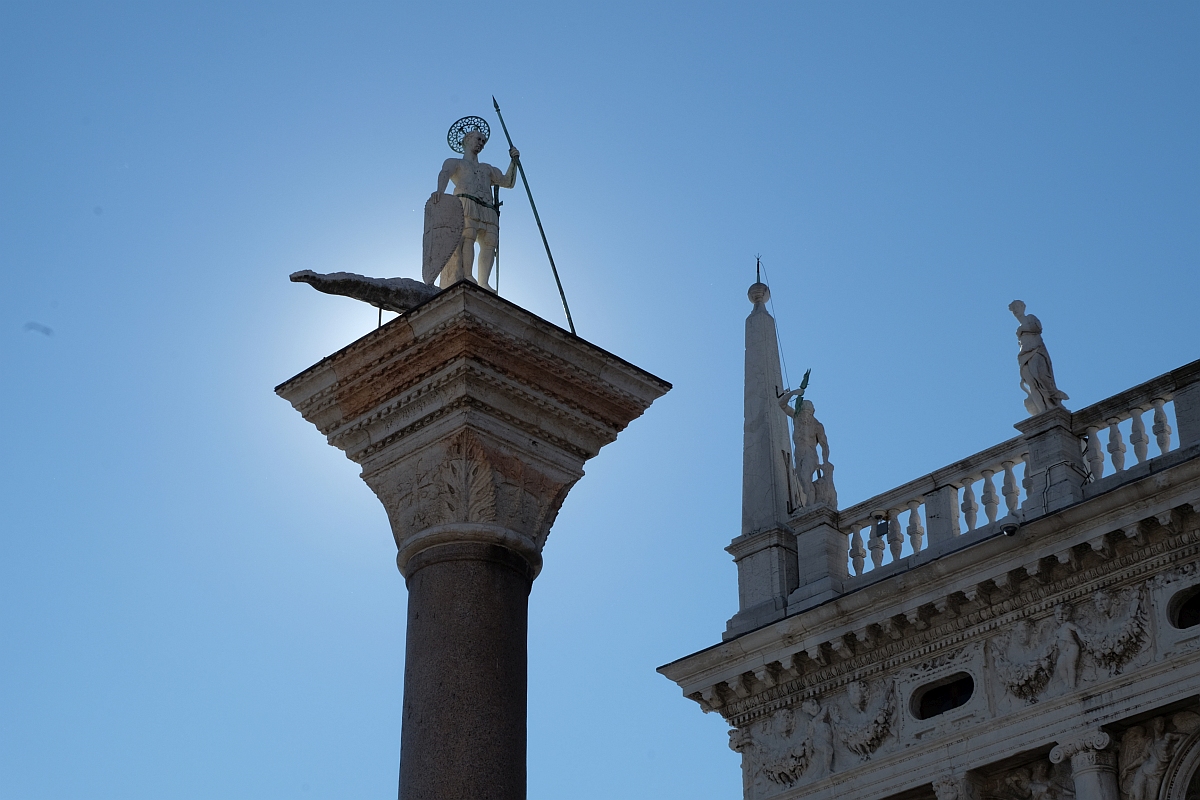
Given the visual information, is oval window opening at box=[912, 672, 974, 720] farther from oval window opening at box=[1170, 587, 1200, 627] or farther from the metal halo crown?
the metal halo crown

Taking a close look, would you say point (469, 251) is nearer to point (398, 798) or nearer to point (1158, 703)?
point (398, 798)

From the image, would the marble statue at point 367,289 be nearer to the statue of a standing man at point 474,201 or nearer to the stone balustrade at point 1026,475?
the statue of a standing man at point 474,201

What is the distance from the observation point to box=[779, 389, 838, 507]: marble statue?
2033 centimetres

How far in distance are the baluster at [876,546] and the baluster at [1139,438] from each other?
8.88 feet

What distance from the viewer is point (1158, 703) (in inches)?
643

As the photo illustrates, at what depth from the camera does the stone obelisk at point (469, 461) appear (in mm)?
→ 7258

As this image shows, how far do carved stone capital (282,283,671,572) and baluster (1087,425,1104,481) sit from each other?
10.3 meters

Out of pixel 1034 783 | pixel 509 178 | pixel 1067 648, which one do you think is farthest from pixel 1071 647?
pixel 509 178

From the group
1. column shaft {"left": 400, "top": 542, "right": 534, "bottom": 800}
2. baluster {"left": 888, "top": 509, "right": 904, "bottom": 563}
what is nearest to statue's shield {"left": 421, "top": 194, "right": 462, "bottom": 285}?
column shaft {"left": 400, "top": 542, "right": 534, "bottom": 800}

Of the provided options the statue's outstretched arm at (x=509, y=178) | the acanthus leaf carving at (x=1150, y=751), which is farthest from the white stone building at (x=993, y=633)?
the statue's outstretched arm at (x=509, y=178)

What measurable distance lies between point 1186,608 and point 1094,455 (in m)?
1.74

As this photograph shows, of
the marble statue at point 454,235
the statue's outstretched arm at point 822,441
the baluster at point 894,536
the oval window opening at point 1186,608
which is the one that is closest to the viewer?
the marble statue at point 454,235

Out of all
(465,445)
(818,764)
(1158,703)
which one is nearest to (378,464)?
(465,445)

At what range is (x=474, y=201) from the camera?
9.38 m
